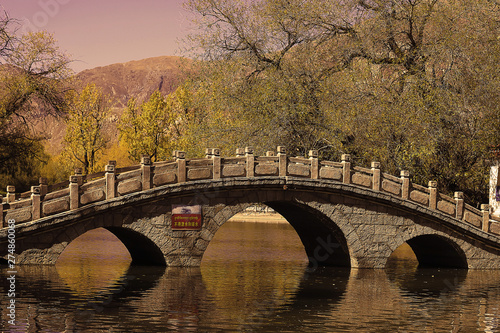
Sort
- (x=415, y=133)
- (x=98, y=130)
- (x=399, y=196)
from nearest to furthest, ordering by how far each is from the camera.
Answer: (x=399, y=196), (x=415, y=133), (x=98, y=130)

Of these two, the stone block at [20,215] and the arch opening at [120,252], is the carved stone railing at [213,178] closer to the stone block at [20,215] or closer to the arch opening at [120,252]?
the stone block at [20,215]

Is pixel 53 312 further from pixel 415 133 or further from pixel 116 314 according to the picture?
pixel 415 133

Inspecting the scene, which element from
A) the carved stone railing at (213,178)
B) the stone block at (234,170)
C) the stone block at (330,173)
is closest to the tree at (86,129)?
the carved stone railing at (213,178)

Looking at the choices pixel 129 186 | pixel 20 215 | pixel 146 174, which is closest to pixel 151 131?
pixel 146 174

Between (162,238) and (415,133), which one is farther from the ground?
(415,133)

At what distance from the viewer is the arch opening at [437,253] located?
29250 mm

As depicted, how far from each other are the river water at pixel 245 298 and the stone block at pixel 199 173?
3.20 metres

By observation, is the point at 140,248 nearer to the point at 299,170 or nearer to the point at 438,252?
the point at 299,170

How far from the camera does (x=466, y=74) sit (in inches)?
1286

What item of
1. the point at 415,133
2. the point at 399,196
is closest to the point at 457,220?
the point at 399,196

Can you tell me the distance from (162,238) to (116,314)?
7.81 metres

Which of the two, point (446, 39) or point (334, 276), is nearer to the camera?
point (334, 276)

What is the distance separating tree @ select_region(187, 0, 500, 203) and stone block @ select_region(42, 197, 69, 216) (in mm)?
11616

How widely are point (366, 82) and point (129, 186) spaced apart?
558 inches
